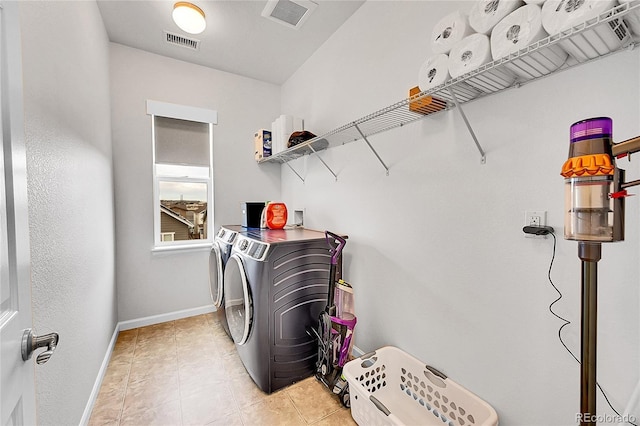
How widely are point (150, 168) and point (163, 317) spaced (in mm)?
1659

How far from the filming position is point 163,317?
113 inches

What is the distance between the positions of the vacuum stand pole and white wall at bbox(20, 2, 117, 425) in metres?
1.75

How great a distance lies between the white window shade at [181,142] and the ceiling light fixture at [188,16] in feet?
3.48

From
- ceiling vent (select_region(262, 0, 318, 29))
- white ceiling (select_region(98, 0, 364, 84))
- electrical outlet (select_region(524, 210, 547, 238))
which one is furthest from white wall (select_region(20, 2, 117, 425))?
electrical outlet (select_region(524, 210, 547, 238))

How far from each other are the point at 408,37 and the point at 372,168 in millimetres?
889

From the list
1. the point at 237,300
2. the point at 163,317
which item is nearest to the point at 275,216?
the point at 237,300

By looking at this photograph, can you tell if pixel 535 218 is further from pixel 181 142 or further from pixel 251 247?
pixel 181 142

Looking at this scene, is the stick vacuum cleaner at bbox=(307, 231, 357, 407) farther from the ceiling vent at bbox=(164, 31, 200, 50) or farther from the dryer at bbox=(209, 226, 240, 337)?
the ceiling vent at bbox=(164, 31, 200, 50)

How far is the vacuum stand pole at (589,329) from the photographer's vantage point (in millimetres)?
624

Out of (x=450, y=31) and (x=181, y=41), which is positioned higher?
(x=181, y=41)

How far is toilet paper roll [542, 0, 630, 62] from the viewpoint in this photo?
81 centimetres

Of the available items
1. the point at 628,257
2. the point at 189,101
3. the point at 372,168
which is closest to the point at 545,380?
the point at 628,257

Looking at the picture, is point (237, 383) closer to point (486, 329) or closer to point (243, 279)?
point (243, 279)

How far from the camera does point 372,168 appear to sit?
6.63 feet
